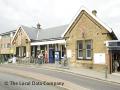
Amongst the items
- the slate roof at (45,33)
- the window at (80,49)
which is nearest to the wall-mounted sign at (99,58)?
the window at (80,49)

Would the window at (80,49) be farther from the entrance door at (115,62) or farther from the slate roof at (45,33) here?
the slate roof at (45,33)

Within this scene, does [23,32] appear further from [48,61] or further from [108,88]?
[108,88]

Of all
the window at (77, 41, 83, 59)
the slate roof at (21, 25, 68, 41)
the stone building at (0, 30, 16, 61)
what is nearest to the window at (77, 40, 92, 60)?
the window at (77, 41, 83, 59)

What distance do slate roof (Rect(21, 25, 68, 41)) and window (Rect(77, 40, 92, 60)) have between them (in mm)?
6484

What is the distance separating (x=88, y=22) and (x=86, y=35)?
1479 mm

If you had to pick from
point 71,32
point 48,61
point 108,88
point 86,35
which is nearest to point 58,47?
point 48,61

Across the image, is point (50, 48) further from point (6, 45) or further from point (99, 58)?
point (6, 45)

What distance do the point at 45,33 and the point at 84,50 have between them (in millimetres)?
12611

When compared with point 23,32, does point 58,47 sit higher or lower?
lower

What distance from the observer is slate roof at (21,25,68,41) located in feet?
115

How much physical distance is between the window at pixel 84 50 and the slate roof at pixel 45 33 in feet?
21.3

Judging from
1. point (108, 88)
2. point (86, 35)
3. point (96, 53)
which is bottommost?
point (108, 88)

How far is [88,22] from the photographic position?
26.9 meters

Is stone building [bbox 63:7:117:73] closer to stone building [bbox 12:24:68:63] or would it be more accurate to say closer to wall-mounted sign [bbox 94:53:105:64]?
wall-mounted sign [bbox 94:53:105:64]
